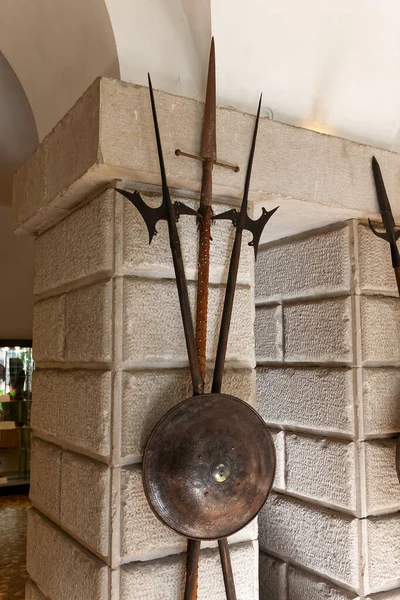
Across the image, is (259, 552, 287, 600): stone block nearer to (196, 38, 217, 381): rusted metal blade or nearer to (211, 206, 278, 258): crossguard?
(196, 38, 217, 381): rusted metal blade

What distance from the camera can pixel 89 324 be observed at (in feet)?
5.17

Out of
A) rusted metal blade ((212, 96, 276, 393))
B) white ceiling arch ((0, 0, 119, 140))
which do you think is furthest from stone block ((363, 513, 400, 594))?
white ceiling arch ((0, 0, 119, 140))

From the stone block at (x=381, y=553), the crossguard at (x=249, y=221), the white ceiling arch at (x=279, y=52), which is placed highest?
the white ceiling arch at (x=279, y=52)

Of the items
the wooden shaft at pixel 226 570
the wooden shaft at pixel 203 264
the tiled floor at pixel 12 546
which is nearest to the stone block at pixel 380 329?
the wooden shaft at pixel 203 264

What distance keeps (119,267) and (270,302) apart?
922mm

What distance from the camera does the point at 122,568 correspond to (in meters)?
1.40

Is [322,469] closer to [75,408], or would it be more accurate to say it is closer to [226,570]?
[226,570]

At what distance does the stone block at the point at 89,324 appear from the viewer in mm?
1470

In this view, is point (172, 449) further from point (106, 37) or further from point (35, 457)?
point (106, 37)

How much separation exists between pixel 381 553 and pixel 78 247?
1.31 metres

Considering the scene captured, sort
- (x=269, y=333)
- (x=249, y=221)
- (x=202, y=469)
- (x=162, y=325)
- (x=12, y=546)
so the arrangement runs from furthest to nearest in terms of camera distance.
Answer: (x=12, y=546) → (x=269, y=333) → (x=249, y=221) → (x=162, y=325) → (x=202, y=469)

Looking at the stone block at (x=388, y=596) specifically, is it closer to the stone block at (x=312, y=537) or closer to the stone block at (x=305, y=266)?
the stone block at (x=312, y=537)

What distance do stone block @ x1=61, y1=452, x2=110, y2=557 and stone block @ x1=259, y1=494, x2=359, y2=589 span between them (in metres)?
0.80

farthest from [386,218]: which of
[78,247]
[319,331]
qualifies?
[78,247]
